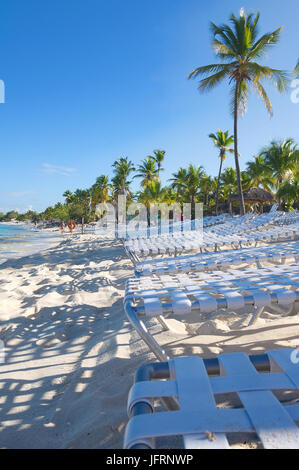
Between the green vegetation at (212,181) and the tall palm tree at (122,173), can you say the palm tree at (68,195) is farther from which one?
the tall palm tree at (122,173)

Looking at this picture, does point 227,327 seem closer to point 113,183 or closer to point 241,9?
point 241,9

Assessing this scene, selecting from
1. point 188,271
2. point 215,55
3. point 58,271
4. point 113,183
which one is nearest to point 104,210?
point 113,183

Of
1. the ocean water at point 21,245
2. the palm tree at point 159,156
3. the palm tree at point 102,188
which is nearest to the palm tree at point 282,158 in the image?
the palm tree at point 159,156

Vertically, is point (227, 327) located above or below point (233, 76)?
below

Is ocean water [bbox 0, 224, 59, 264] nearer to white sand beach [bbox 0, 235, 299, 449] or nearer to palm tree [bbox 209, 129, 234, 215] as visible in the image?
white sand beach [bbox 0, 235, 299, 449]

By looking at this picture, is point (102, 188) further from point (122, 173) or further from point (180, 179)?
point (180, 179)

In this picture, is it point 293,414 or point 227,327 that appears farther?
point 227,327

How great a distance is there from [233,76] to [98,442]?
1384 centimetres

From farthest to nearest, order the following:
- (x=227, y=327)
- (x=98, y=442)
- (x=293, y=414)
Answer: (x=227, y=327) < (x=98, y=442) < (x=293, y=414)

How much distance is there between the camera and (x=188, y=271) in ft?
8.51

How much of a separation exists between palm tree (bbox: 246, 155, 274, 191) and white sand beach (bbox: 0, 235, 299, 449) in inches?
969

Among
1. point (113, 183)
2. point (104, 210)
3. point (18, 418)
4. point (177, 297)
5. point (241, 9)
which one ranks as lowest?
point (18, 418)

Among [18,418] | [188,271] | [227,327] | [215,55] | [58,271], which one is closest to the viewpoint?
[18,418]

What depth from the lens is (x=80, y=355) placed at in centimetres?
191
